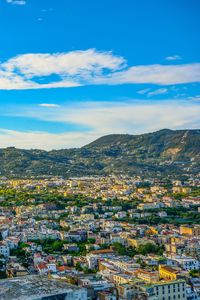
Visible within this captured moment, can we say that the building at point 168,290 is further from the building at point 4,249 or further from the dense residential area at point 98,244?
the building at point 4,249

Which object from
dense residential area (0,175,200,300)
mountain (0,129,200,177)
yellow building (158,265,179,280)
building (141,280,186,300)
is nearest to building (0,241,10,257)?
dense residential area (0,175,200,300)

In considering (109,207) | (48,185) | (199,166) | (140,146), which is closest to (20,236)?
(109,207)

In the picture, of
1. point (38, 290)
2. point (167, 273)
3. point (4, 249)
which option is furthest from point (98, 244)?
point (38, 290)

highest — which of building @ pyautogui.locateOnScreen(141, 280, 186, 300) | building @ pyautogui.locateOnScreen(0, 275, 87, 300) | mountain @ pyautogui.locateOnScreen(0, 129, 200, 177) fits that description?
mountain @ pyautogui.locateOnScreen(0, 129, 200, 177)

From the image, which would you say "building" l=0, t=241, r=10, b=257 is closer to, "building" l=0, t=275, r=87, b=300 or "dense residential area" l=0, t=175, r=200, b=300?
"dense residential area" l=0, t=175, r=200, b=300

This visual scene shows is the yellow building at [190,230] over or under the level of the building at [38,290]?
under

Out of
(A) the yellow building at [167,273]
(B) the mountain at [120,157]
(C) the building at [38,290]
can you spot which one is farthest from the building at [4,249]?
(B) the mountain at [120,157]
